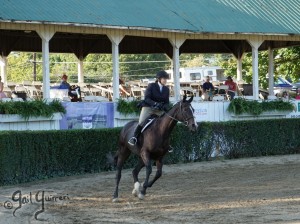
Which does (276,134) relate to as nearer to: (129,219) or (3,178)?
(3,178)

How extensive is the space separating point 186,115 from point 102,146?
6.15m

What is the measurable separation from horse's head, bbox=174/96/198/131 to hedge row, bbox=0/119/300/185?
4.67 m

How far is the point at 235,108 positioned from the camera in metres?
27.6

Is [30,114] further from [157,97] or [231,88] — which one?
[231,88]

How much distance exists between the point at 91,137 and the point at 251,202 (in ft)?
24.6

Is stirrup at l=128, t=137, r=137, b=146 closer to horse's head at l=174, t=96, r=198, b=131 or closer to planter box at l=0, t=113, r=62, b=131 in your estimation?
horse's head at l=174, t=96, r=198, b=131

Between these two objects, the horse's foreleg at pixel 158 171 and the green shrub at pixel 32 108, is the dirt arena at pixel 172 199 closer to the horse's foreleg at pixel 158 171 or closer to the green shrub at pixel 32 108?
the horse's foreleg at pixel 158 171

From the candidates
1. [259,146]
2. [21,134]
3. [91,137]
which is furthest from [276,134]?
[21,134]

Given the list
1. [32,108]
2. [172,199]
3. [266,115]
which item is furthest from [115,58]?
[172,199]

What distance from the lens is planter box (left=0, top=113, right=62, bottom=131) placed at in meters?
21.6

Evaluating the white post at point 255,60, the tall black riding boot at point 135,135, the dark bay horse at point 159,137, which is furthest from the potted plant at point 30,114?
the white post at point 255,60

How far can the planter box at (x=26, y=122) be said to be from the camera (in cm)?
2158

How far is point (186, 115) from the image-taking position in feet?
49.3

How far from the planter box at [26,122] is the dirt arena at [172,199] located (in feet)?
10.9
